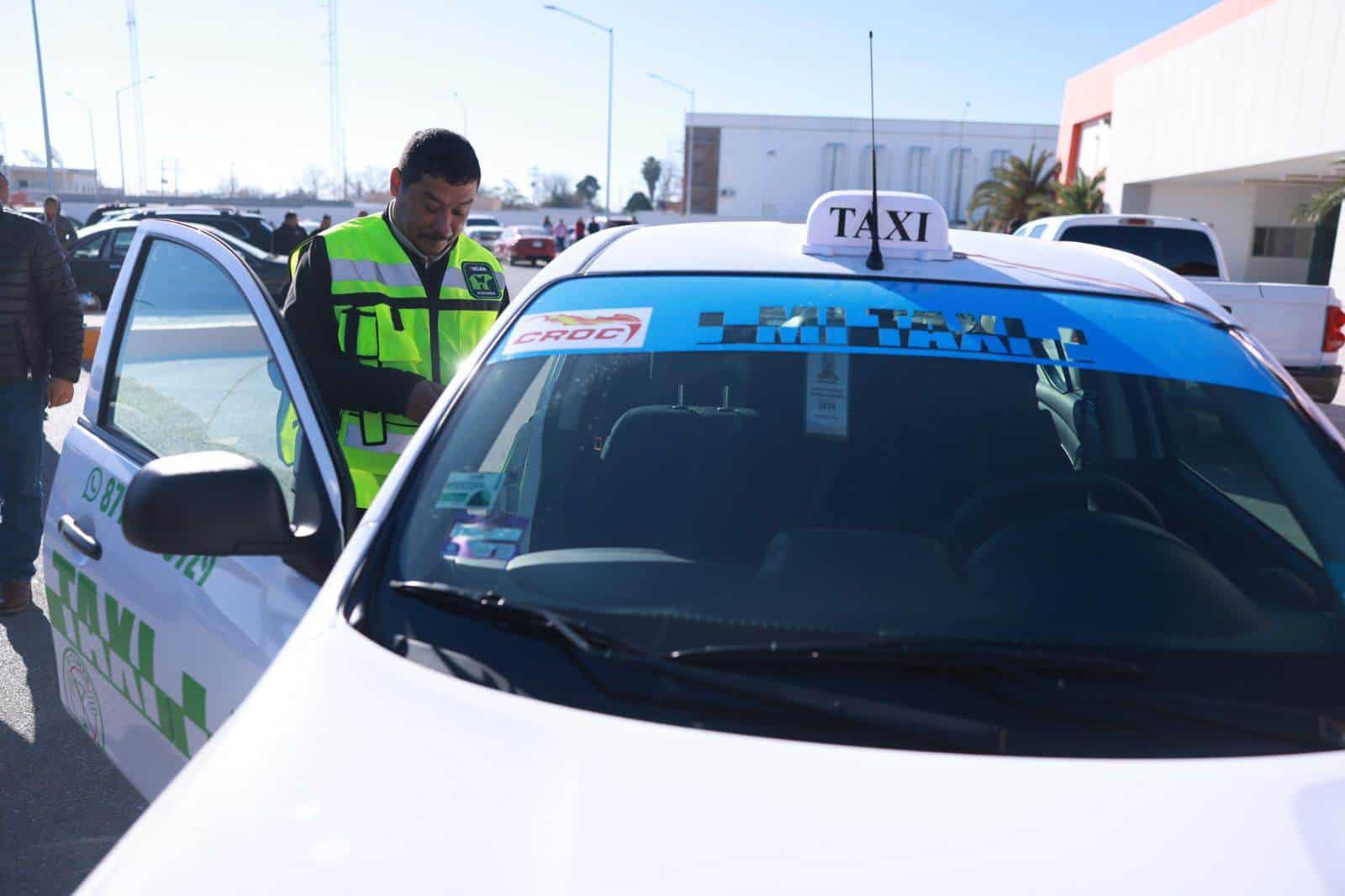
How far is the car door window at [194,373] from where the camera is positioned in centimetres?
289

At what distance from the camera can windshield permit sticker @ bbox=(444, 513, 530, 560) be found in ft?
5.71

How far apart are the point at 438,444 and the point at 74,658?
4.85 ft

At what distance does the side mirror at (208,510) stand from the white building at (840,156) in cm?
6874

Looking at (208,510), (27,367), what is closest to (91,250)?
(27,367)

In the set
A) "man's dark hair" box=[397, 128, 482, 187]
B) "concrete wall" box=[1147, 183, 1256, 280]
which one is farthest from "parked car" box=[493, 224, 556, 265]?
"man's dark hair" box=[397, 128, 482, 187]

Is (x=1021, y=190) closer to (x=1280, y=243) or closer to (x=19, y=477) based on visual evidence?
(x=1280, y=243)

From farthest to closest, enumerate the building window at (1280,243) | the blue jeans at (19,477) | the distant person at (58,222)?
1. the building window at (1280,243)
2. the distant person at (58,222)
3. the blue jeans at (19,477)

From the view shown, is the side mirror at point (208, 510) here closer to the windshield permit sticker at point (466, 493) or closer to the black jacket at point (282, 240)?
the windshield permit sticker at point (466, 493)

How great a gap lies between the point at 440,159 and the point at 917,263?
1602mm

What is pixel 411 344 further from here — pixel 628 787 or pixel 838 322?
pixel 628 787

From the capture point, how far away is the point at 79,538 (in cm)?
259

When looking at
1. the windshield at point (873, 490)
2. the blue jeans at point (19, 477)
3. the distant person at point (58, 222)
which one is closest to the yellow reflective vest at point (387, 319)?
the windshield at point (873, 490)

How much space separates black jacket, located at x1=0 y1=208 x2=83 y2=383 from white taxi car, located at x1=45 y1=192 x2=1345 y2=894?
2215mm

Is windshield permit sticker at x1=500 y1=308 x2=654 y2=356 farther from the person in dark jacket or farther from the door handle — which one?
the person in dark jacket
